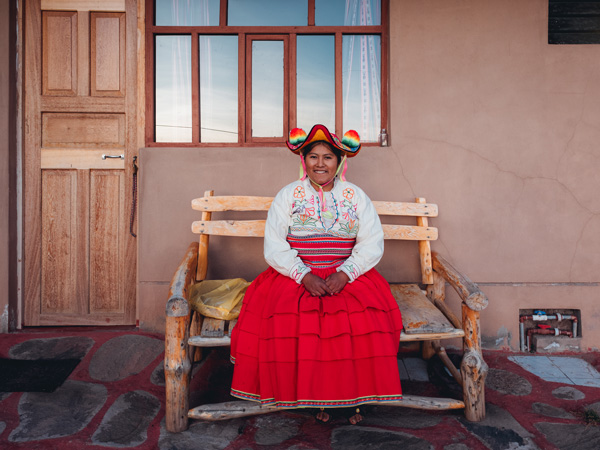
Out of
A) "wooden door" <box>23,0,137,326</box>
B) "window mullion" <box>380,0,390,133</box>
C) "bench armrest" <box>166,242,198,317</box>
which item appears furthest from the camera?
"wooden door" <box>23,0,137,326</box>

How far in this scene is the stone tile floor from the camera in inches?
90.4

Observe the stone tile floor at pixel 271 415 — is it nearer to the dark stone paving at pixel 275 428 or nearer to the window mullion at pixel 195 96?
the dark stone paving at pixel 275 428

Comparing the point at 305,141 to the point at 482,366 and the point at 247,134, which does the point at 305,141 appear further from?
the point at 482,366

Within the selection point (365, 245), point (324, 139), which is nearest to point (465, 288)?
point (365, 245)

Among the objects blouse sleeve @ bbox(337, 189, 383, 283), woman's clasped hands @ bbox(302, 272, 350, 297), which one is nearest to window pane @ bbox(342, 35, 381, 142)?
blouse sleeve @ bbox(337, 189, 383, 283)

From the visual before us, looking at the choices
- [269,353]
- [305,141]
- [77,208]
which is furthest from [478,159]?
[77,208]

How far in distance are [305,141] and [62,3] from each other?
264cm

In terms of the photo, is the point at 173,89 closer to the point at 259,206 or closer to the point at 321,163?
the point at 259,206

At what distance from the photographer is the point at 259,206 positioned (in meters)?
3.26

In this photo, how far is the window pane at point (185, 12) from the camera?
3592 millimetres

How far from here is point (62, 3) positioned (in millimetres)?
3623

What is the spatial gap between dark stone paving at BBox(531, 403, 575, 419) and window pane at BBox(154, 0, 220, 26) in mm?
3723

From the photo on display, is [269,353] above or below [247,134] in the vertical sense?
below

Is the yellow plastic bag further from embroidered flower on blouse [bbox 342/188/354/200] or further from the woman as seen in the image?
embroidered flower on blouse [bbox 342/188/354/200]
